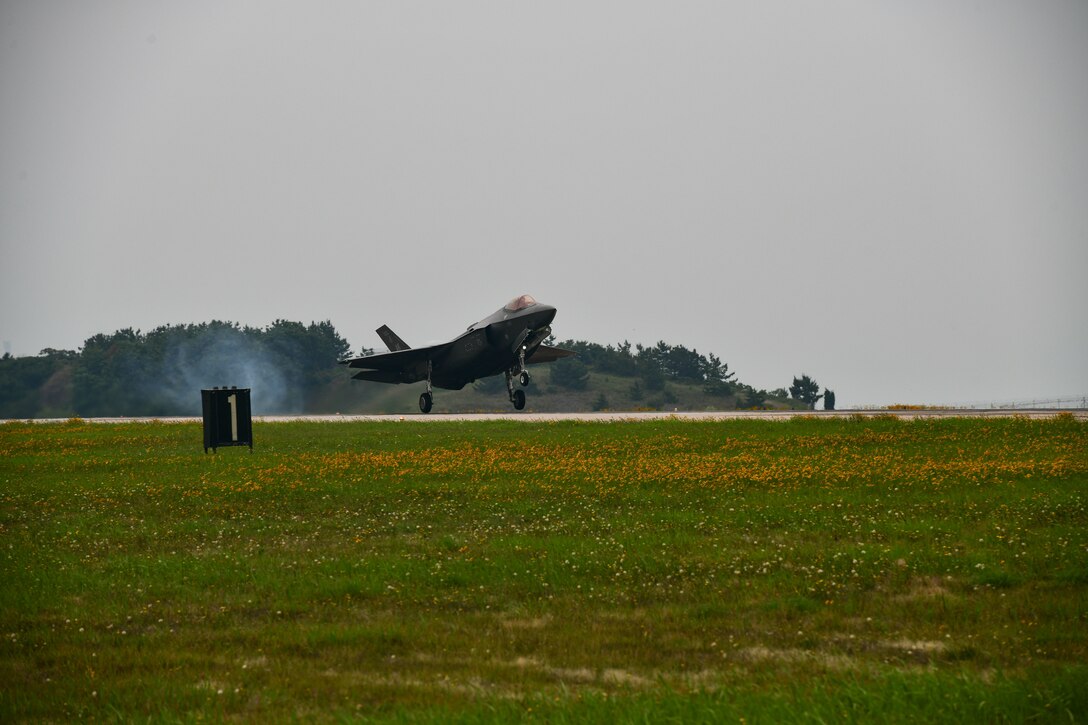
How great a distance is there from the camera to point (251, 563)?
1333 cm

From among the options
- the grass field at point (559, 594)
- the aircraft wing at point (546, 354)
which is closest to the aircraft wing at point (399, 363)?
the aircraft wing at point (546, 354)

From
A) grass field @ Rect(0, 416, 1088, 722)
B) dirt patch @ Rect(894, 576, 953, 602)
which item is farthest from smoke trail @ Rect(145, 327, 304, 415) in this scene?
dirt patch @ Rect(894, 576, 953, 602)

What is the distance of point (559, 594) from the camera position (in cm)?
1141

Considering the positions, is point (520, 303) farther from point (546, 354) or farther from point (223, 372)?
point (223, 372)

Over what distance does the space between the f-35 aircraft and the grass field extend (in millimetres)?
24953

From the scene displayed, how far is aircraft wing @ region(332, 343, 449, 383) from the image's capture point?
179ft

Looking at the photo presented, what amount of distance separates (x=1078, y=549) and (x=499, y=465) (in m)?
13.7

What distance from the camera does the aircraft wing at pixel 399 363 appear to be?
54594 mm

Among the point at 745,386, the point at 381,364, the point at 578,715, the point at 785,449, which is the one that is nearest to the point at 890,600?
the point at 578,715

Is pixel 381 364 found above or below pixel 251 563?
above

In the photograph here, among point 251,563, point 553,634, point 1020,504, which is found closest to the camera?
point 553,634

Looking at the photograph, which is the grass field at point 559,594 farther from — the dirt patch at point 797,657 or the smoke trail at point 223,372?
the smoke trail at point 223,372

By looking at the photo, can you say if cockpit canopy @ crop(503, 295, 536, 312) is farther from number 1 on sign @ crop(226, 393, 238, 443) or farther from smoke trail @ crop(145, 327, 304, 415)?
smoke trail @ crop(145, 327, 304, 415)

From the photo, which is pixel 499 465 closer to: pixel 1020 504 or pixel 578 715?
pixel 1020 504
